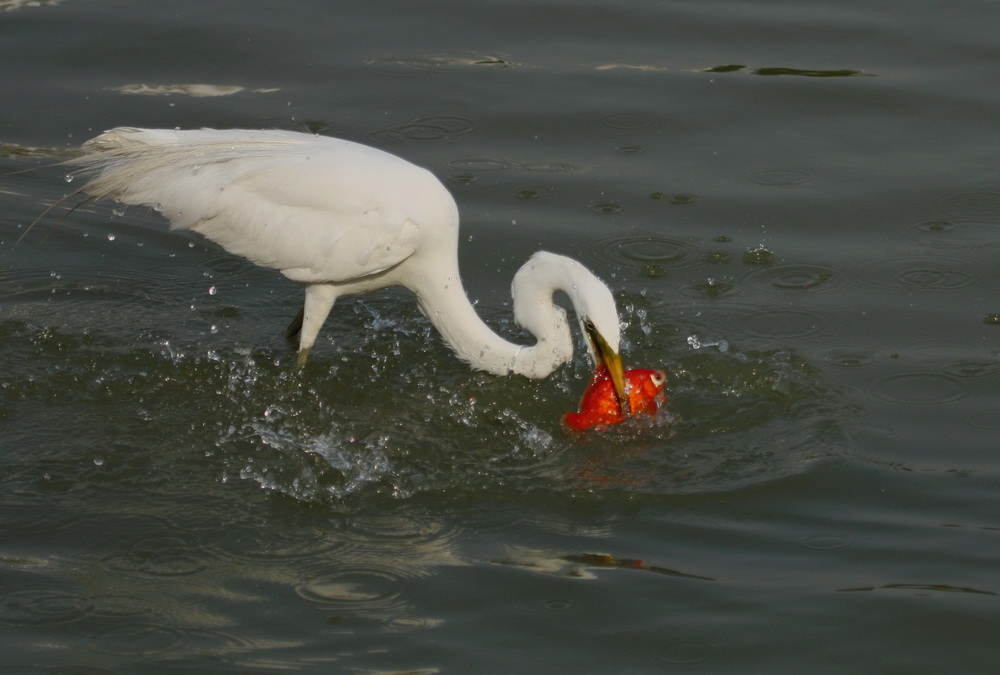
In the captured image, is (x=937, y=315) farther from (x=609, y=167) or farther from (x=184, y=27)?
(x=184, y=27)

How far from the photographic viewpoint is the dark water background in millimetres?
4668

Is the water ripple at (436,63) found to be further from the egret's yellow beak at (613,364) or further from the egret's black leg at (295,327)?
the egret's yellow beak at (613,364)

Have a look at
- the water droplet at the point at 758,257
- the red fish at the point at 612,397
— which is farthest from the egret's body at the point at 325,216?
the water droplet at the point at 758,257

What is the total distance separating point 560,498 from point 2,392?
114 inches

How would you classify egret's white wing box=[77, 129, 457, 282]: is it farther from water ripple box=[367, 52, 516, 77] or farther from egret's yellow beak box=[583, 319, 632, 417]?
water ripple box=[367, 52, 516, 77]

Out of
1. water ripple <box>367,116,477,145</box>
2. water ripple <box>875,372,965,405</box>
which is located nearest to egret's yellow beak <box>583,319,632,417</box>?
water ripple <box>875,372,965,405</box>

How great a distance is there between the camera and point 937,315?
720 centimetres

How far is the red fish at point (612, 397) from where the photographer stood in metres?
5.73

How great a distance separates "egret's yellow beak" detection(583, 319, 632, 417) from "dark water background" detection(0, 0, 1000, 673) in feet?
1.06


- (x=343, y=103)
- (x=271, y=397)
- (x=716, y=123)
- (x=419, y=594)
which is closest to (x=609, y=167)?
(x=716, y=123)

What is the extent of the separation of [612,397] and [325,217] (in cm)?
180

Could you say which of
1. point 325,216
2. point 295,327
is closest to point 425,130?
point 295,327

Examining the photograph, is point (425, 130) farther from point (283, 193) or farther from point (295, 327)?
point (283, 193)

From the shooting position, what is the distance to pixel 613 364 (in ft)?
18.3
